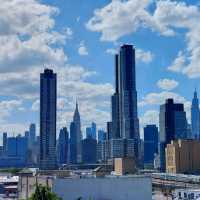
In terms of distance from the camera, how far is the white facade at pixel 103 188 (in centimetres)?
8538

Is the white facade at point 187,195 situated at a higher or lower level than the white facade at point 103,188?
lower

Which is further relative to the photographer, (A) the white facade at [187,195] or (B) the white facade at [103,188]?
(A) the white facade at [187,195]

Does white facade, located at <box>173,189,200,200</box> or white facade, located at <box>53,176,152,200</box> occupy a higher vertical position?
white facade, located at <box>53,176,152,200</box>

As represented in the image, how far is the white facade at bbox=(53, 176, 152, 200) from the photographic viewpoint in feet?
280

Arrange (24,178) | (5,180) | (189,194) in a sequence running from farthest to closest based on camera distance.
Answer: (5,180) < (189,194) < (24,178)

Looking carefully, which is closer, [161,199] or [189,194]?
[189,194]

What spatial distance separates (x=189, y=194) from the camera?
379ft

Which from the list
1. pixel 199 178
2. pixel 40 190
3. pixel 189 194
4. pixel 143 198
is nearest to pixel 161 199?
pixel 189 194

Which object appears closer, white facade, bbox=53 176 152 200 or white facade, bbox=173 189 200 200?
white facade, bbox=53 176 152 200

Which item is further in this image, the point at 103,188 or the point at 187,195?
the point at 187,195

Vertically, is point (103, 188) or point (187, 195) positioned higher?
point (103, 188)

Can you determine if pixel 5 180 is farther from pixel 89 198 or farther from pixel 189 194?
pixel 89 198

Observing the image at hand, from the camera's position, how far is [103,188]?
285ft

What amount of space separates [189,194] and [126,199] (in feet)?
105
